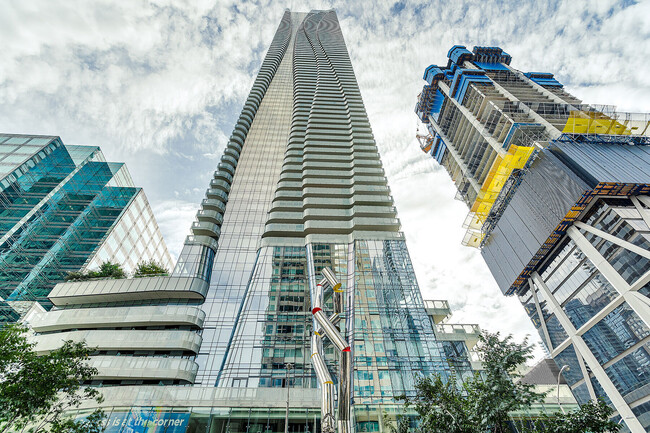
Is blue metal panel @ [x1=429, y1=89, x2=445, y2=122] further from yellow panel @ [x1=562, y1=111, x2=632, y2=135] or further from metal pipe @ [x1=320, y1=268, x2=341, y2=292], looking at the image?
metal pipe @ [x1=320, y1=268, x2=341, y2=292]

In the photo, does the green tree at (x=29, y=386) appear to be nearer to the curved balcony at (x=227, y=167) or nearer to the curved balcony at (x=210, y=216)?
the curved balcony at (x=210, y=216)

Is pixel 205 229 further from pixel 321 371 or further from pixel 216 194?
pixel 321 371

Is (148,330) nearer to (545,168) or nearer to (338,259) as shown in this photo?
(338,259)

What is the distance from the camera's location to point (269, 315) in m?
39.4

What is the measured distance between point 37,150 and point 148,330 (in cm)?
4017

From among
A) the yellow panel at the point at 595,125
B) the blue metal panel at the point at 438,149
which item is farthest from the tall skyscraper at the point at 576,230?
the blue metal panel at the point at 438,149

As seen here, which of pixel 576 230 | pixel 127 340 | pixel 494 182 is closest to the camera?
pixel 127 340

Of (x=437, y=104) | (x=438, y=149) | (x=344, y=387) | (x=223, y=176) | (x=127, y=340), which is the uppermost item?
(x=437, y=104)

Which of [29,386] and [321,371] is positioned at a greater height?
[29,386]

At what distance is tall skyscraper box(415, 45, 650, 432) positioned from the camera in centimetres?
3084

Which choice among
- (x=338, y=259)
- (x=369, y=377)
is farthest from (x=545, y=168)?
(x=369, y=377)

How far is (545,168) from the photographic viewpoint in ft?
132

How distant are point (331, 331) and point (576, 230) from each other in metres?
37.9

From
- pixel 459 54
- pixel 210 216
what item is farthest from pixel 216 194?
pixel 459 54
